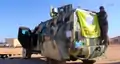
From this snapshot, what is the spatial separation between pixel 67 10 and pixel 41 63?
2.95 m

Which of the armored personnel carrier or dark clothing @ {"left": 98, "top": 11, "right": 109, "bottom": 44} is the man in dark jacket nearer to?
dark clothing @ {"left": 98, "top": 11, "right": 109, "bottom": 44}

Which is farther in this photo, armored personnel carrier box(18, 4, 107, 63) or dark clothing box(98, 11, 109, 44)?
dark clothing box(98, 11, 109, 44)

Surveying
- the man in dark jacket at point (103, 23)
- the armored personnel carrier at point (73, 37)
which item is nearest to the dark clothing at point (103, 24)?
the man in dark jacket at point (103, 23)

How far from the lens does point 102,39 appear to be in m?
10.5

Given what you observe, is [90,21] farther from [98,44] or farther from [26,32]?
[26,32]

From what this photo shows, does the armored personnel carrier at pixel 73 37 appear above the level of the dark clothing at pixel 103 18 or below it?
below

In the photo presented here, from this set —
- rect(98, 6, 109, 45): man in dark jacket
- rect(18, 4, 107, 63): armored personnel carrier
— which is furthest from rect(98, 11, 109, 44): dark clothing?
rect(18, 4, 107, 63): armored personnel carrier

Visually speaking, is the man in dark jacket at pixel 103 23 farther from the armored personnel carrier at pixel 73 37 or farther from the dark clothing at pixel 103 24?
the armored personnel carrier at pixel 73 37

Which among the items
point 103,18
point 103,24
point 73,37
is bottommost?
point 73,37

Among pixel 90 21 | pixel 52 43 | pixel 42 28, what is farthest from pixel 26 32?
pixel 90 21

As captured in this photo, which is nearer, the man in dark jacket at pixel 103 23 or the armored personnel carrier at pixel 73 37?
the armored personnel carrier at pixel 73 37

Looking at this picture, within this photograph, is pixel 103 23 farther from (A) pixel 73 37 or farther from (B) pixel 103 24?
(A) pixel 73 37

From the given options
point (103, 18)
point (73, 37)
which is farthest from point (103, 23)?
point (73, 37)

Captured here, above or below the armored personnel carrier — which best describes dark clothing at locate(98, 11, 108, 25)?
above
